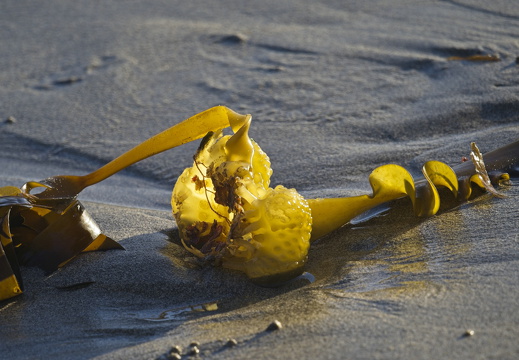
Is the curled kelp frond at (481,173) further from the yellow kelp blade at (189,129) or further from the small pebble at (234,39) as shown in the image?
the small pebble at (234,39)

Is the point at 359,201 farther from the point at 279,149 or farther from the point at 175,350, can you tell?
the point at 279,149

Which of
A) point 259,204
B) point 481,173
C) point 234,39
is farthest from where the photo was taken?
point 234,39

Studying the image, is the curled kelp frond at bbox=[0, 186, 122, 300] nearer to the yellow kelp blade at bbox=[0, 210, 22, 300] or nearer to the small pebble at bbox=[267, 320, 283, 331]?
the yellow kelp blade at bbox=[0, 210, 22, 300]

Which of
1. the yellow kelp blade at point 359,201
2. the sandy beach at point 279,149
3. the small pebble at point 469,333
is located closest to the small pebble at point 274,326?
the sandy beach at point 279,149

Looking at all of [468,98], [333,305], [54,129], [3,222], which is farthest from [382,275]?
[54,129]

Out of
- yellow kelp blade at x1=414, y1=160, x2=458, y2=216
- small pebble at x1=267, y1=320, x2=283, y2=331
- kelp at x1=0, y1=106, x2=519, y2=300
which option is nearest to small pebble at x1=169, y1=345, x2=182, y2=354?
small pebble at x1=267, y1=320, x2=283, y2=331

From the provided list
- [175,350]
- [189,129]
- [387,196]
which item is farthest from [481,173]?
[175,350]

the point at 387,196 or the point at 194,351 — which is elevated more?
the point at 387,196

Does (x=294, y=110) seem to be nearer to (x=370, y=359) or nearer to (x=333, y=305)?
(x=333, y=305)
